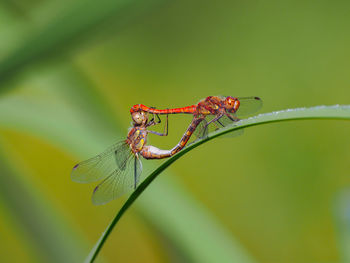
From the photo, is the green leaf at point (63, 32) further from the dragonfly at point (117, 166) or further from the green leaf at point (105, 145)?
the dragonfly at point (117, 166)

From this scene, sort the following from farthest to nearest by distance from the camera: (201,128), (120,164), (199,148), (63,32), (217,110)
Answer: (199,148) → (120,164) → (217,110) → (201,128) → (63,32)

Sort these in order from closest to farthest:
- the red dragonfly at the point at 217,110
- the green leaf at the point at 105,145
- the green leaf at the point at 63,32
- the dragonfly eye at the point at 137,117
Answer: the green leaf at the point at 63,32
the green leaf at the point at 105,145
the red dragonfly at the point at 217,110
the dragonfly eye at the point at 137,117

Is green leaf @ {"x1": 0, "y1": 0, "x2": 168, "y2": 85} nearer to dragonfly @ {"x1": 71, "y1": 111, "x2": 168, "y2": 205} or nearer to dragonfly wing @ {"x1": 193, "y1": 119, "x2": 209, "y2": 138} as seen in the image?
dragonfly wing @ {"x1": 193, "y1": 119, "x2": 209, "y2": 138}

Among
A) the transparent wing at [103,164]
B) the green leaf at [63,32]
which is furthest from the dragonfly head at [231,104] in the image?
the green leaf at [63,32]

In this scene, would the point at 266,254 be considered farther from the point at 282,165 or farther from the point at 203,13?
the point at 203,13

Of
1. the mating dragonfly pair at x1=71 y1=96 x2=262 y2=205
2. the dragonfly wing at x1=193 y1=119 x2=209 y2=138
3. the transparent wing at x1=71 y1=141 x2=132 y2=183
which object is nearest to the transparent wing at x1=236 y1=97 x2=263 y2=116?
the mating dragonfly pair at x1=71 y1=96 x2=262 y2=205

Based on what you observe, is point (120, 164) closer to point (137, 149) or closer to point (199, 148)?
point (137, 149)

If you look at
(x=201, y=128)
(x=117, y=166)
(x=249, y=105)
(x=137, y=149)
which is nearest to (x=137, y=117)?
(x=137, y=149)

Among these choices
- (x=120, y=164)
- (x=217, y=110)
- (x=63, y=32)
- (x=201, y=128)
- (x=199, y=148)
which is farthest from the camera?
(x=199, y=148)
